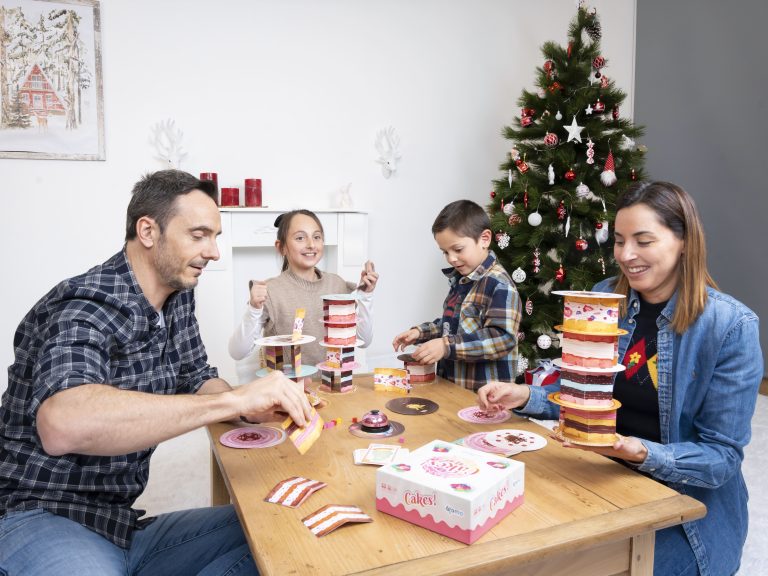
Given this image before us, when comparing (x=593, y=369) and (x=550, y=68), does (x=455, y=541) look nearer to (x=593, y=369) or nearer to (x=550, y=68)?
(x=593, y=369)

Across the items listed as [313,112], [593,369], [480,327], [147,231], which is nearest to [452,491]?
[593,369]

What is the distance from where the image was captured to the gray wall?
4.28 meters

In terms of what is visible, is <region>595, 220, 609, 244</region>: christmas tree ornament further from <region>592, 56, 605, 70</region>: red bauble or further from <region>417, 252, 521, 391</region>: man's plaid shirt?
<region>417, 252, 521, 391</region>: man's plaid shirt

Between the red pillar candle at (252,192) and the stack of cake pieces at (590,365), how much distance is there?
3278 millimetres

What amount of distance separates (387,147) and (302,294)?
2404 millimetres

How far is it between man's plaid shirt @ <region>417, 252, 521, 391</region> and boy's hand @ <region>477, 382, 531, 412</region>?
52 cm

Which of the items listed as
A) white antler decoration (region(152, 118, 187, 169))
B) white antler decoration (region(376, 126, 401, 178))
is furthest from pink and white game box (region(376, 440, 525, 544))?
white antler decoration (region(376, 126, 401, 178))

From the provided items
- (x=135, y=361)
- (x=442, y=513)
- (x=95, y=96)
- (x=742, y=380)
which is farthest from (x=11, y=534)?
(x=95, y=96)

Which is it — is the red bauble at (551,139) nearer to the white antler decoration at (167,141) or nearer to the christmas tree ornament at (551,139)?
the christmas tree ornament at (551,139)

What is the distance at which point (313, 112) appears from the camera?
178 inches

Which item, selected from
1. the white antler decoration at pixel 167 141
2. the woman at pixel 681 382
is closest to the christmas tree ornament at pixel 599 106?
the woman at pixel 681 382

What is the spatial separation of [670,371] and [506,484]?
616 mm

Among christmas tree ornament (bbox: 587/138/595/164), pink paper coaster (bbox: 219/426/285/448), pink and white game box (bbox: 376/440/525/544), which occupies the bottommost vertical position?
pink paper coaster (bbox: 219/426/285/448)

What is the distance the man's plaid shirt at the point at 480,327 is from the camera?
216 centimetres
